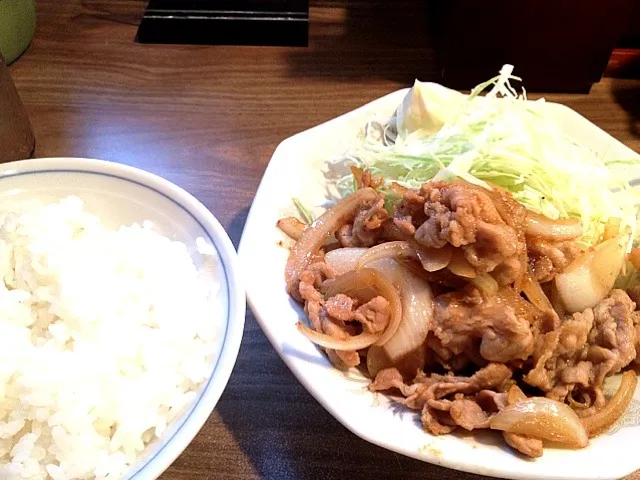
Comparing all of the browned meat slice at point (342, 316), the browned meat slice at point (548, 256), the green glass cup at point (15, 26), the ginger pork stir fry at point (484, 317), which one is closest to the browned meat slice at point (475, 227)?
the ginger pork stir fry at point (484, 317)

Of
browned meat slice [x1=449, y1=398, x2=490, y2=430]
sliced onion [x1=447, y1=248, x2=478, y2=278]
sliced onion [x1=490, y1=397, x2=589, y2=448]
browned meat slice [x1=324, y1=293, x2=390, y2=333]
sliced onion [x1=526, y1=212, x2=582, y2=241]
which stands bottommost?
browned meat slice [x1=449, y1=398, x2=490, y2=430]

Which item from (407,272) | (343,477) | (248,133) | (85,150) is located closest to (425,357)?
(407,272)

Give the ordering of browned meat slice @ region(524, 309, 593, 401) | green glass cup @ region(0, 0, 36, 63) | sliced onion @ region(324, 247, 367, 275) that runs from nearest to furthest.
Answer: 1. browned meat slice @ region(524, 309, 593, 401)
2. sliced onion @ region(324, 247, 367, 275)
3. green glass cup @ region(0, 0, 36, 63)

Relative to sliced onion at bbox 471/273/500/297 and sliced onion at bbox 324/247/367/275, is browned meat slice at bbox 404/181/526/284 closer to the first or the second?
sliced onion at bbox 471/273/500/297

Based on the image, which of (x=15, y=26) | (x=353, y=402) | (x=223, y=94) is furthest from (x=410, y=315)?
(x=15, y=26)

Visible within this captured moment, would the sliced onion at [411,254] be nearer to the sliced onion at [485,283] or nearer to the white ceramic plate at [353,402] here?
the sliced onion at [485,283]

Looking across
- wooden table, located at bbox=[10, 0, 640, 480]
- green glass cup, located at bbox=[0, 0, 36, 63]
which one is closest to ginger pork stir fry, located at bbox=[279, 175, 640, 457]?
wooden table, located at bbox=[10, 0, 640, 480]

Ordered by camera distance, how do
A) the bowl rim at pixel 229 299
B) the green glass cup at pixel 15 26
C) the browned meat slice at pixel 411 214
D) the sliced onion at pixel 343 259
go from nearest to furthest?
the bowl rim at pixel 229 299, the browned meat slice at pixel 411 214, the sliced onion at pixel 343 259, the green glass cup at pixel 15 26
